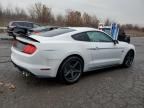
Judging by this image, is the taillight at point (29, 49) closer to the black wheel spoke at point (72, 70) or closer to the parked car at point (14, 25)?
the black wheel spoke at point (72, 70)

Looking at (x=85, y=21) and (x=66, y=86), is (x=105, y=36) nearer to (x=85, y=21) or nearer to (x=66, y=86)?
(x=66, y=86)

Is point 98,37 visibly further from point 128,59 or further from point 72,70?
point 128,59

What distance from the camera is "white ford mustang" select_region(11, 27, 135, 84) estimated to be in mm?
5000

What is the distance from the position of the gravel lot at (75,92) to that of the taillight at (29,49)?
0.87m

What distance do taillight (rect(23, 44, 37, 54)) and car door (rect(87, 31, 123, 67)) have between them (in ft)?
5.85

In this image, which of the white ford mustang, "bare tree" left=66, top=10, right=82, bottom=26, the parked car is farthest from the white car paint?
"bare tree" left=66, top=10, right=82, bottom=26

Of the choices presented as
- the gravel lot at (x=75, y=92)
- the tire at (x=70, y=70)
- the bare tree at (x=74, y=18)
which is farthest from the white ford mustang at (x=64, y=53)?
the bare tree at (x=74, y=18)

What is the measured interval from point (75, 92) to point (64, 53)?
1.00m

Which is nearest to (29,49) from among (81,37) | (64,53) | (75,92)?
(64,53)

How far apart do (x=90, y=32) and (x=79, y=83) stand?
164cm

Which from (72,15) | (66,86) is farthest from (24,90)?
(72,15)

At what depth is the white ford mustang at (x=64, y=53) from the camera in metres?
5.00

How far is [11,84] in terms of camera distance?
5.34 m

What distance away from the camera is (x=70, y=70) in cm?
556
